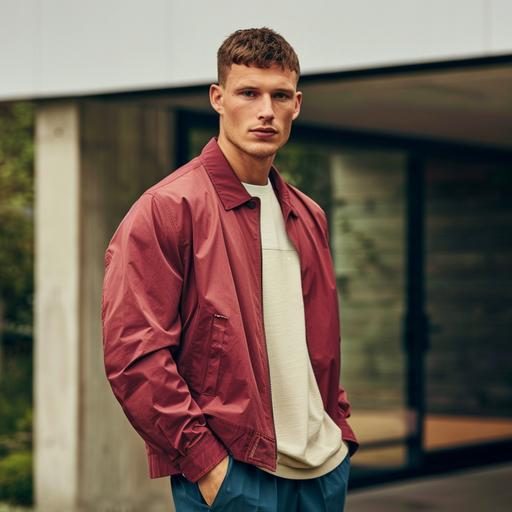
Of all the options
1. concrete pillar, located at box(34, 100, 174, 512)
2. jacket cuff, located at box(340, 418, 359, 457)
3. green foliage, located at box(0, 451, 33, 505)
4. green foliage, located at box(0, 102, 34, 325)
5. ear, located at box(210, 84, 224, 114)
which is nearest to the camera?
ear, located at box(210, 84, 224, 114)

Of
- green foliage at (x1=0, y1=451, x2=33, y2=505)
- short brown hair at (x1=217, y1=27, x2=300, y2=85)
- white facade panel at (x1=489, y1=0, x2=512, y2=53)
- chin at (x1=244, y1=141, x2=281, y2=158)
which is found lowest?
green foliage at (x1=0, y1=451, x2=33, y2=505)

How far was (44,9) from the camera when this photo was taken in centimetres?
658

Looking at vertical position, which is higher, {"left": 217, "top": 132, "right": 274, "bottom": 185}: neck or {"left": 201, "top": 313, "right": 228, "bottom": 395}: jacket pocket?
{"left": 217, "top": 132, "right": 274, "bottom": 185}: neck

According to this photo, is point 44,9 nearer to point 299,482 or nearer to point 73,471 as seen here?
point 73,471

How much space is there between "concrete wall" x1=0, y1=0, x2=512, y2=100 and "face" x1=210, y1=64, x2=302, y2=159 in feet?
8.35

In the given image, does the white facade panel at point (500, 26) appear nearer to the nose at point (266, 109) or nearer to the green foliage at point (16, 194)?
the nose at point (266, 109)

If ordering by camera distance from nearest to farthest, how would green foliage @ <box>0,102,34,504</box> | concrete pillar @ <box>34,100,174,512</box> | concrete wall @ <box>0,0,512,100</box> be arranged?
concrete wall @ <box>0,0,512,100</box>
concrete pillar @ <box>34,100,174,512</box>
green foliage @ <box>0,102,34,504</box>

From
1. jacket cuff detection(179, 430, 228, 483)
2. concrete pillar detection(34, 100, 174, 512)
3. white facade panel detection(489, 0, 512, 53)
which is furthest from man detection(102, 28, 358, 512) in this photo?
concrete pillar detection(34, 100, 174, 512)

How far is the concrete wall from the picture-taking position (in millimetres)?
5281

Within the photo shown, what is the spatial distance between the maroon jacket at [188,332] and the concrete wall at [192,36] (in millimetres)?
2761

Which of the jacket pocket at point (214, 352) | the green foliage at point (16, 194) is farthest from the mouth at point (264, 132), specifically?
the green foliage at point (16, 194)

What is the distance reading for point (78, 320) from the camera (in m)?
6.71

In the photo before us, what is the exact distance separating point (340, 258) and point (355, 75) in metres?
2.54

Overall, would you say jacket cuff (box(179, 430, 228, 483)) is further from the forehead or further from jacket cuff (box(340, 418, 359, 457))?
the forehead
